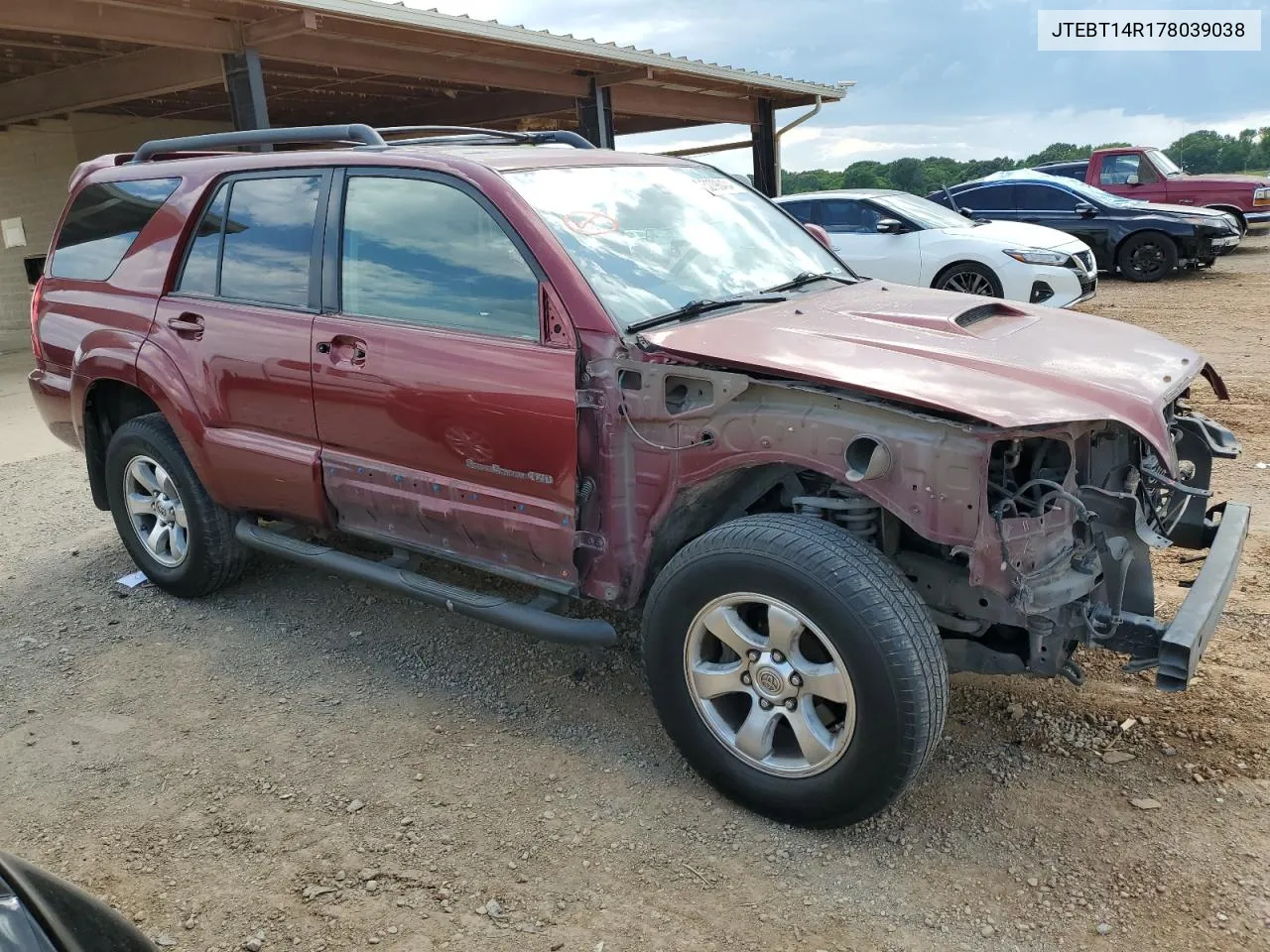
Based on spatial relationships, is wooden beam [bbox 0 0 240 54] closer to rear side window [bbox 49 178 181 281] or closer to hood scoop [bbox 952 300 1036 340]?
rear side window [bbox 49 178 181 281]

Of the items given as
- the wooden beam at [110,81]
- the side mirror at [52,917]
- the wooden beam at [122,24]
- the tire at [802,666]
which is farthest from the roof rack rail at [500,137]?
the wooden beam at [110,81]

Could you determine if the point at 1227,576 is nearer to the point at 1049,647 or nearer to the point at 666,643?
the point at 1049,647

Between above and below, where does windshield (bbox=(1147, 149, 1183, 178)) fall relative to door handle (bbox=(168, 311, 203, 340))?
above

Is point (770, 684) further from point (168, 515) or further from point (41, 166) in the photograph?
point (41, 166)

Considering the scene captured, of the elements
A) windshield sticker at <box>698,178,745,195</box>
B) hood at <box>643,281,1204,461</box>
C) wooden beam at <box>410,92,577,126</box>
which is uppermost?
wooden beam at <box>410,92,577,126</box>

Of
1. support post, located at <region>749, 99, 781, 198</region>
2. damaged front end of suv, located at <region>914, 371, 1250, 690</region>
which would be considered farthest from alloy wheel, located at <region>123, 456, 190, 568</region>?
support post, located at <region>749, 99, 781, 198</region>

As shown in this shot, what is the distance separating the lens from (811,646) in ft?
9.57

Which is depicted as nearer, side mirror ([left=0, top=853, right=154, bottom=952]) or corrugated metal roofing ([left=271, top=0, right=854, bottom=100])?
side mirror ([left=0, top=853, right=154, bottom=952])

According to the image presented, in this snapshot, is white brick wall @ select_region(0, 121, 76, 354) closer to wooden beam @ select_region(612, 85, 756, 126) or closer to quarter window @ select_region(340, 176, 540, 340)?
wooden beam @ select_region(612, 85, 756, 126)

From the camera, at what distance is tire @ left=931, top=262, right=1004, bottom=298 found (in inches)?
424

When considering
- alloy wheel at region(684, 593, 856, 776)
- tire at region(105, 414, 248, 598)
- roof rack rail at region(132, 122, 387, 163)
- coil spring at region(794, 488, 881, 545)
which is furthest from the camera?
tire at region(105, 414, 248, 598)

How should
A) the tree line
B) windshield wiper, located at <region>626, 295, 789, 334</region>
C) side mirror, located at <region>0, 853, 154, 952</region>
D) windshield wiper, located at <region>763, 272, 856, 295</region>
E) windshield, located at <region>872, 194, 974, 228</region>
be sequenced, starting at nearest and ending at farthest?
1. side mirror, located at <region>0, 853, 154, 952</region>
2. windshield wiper, located at <region>626, 295, 789, 334</region>
3. windshield wiper, located at <region>763, 272, 856, 295</region>
4. windshield, located at <region>872, 194, 974, 228</region>
5. the tree line

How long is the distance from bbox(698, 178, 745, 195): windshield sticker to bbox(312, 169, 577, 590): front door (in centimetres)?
115

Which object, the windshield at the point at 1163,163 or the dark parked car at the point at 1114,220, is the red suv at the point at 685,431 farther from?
the windshield at the point at 1163,163
